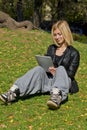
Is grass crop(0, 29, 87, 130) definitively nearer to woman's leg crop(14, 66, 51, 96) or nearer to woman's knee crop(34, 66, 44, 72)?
woman's leg crop(14, 66, 51, 96)

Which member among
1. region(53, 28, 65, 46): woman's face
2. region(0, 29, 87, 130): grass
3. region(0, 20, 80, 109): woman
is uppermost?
region(53, 28, 65, 46): woman's face

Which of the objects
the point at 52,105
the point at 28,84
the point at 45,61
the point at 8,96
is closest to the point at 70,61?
the point at 45,61

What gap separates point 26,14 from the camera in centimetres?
4491

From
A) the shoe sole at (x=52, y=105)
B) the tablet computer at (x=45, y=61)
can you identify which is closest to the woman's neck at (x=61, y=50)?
the tablet computer at (x=45, y=61)

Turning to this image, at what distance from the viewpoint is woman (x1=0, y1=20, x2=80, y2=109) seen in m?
7.47

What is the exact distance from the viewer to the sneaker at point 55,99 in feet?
23.6

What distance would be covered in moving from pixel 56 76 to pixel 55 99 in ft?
1.94

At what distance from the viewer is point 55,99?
7.25m

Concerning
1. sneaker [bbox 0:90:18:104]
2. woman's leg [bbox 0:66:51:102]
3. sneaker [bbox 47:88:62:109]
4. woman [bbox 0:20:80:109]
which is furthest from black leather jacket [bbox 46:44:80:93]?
sneaker [bbox 0:90:18:104]

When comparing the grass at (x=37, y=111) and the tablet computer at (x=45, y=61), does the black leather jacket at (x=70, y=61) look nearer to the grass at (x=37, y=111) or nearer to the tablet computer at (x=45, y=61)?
the tablet computer at (x=45, y=61)

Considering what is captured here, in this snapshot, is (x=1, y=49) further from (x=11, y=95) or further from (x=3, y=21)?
(x=11, y=95)

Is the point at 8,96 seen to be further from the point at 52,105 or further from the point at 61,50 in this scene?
the point at 61,50

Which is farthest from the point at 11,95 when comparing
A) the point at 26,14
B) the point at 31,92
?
the point at 26,14

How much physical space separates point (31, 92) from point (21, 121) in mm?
1285
